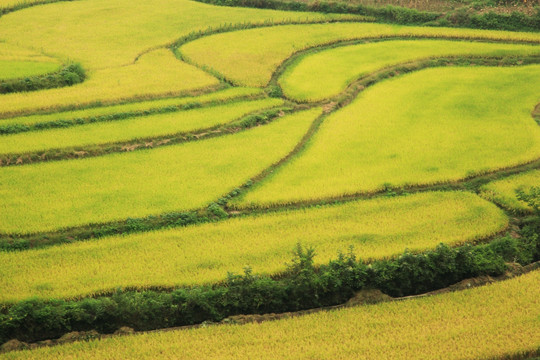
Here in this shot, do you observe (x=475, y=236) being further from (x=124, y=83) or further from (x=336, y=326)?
(x=124, y=83)

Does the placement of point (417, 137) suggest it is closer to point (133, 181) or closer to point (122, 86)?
point (133, 181)

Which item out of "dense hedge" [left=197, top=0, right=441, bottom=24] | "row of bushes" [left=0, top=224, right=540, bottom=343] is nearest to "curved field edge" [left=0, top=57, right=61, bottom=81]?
"row of bushes" [left=0, top=224, right=540, bottom=343]

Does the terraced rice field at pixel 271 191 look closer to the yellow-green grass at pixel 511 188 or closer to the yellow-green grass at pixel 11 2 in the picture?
the yellow-green grass at pixel 511 188

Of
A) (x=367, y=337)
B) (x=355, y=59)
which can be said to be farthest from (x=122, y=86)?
(x=367, y=337)

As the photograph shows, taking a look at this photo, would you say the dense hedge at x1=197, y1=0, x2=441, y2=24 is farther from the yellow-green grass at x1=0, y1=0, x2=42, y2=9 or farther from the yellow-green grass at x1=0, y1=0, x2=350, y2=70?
the yellow-green grass at x1=0, y1=0, x2=42, y2=9

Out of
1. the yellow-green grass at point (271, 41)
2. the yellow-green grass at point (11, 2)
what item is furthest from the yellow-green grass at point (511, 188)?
the yellow-green grass at point (11, 2)

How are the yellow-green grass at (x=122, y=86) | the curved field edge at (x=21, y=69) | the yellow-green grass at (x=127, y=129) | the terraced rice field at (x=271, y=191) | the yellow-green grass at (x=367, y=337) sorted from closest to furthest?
the yellow-green grass at (x=367, y=337), the terraced rice field at (x=271, y=191), the yellow-green grass at (x=127, y=129), the yellow-green grass at (x=122, y=86), the curved field edge at (x=21, y=69)
